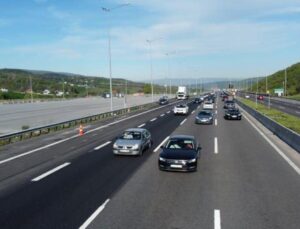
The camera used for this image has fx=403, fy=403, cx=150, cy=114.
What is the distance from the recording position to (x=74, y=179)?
48.3 ft

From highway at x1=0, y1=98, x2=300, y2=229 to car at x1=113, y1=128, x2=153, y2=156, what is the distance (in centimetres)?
42

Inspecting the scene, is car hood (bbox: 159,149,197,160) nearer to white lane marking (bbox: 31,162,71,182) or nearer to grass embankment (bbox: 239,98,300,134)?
white lane marking (bbox: 31,162,71,182)

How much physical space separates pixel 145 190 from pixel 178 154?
134 inches

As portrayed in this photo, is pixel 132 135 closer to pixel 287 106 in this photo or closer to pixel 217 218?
pixel 217 218

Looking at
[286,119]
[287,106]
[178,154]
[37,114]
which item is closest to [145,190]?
[178,154]

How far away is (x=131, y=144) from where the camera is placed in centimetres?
1967

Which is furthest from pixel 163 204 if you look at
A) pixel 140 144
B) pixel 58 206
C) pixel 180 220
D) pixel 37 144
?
pixel 37 144

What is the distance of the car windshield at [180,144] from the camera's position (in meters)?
17.2

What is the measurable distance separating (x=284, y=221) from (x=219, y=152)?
1103cm

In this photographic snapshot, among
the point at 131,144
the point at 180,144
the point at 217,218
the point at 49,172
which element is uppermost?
the point at 180,144

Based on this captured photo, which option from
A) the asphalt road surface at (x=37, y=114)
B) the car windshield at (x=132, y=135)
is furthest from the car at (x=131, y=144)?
the asphalt road surface at (x=37, y=114)

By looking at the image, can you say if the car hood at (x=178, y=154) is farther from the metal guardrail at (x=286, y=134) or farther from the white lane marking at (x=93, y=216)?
the metal guardrail at (x=286, y=134)

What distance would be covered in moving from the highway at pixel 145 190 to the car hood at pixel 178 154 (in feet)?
2.18

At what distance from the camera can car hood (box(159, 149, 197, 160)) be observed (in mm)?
15801
